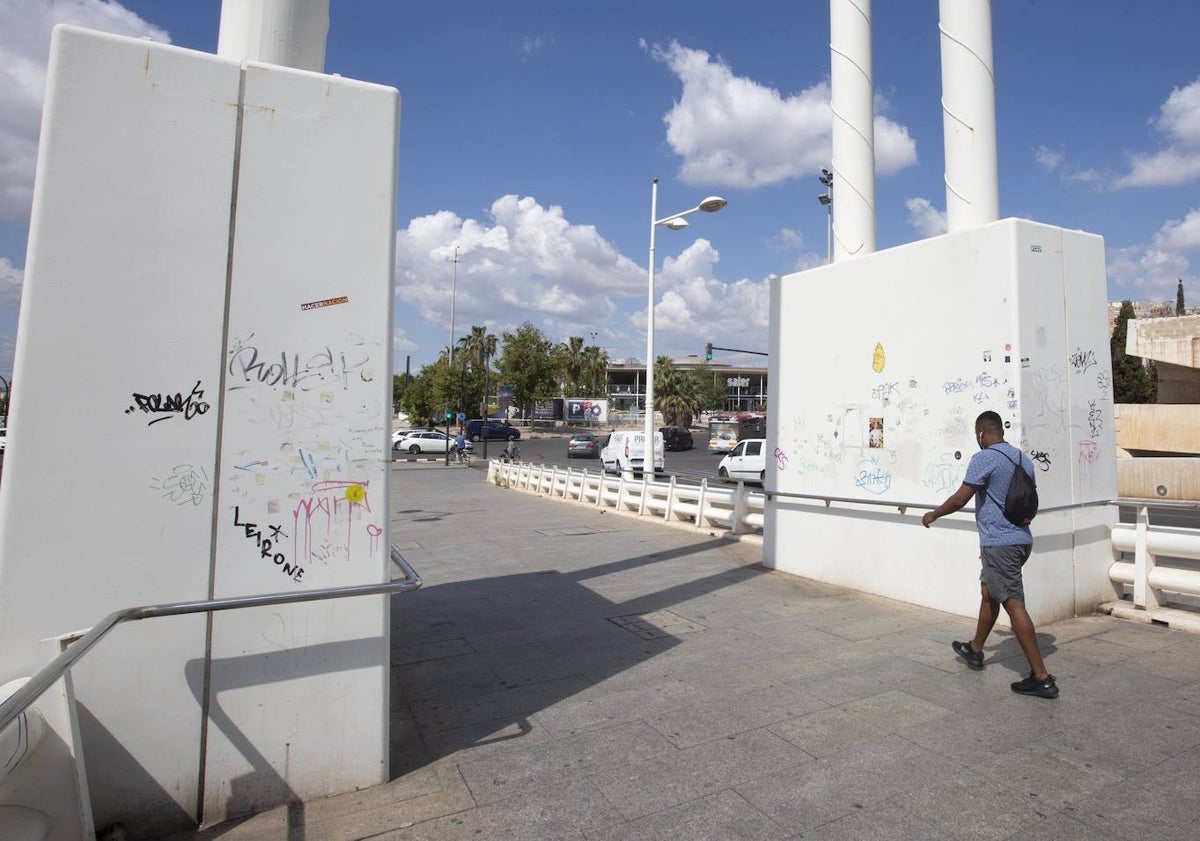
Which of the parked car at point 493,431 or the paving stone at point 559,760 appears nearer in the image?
the paving stone at point 559,760

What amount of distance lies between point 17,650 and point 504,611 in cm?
432

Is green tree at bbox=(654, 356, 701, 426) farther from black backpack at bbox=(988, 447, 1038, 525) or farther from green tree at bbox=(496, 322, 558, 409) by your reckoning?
black backpack at bbox=(988, 447, 1038, 525)

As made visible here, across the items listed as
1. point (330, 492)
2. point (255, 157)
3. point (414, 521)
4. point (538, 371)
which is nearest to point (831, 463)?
point (330, 492)

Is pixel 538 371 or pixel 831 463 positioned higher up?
pixel 538 371

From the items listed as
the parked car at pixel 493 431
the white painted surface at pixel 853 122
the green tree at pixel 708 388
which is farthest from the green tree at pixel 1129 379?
the white painted surface at pixel 853 122

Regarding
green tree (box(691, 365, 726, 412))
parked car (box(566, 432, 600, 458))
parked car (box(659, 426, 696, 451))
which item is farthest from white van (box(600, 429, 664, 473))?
green tree (box(691, 365, 726, 412))

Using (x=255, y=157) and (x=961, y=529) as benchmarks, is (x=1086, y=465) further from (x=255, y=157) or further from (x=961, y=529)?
(x=255, y=157)

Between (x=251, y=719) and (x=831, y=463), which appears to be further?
(x=831, y=463)

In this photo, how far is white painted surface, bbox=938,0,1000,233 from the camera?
703cm

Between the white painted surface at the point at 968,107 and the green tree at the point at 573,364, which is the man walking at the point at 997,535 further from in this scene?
the green tree at the point at 573,364

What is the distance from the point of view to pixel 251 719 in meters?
3.38

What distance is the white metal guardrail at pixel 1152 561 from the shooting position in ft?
19.2

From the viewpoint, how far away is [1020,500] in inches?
184

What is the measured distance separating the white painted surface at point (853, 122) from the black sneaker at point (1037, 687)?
17.5ft
